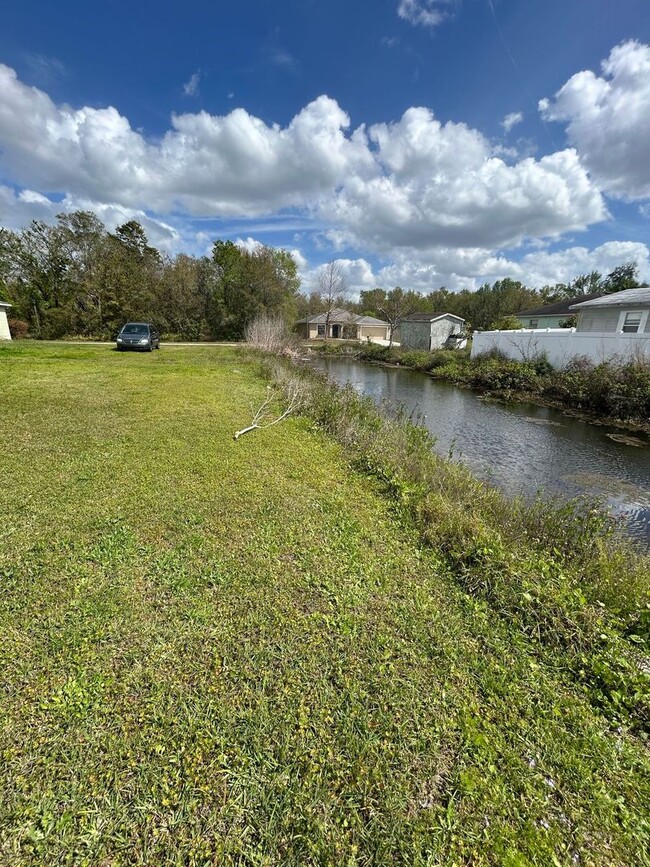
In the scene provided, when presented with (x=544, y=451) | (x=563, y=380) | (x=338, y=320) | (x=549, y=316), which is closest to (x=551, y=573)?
(x=544, y=451)

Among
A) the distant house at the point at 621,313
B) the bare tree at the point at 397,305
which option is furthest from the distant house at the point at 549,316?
the bare tree at the point at 397,305

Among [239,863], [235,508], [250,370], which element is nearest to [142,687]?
[239,863]

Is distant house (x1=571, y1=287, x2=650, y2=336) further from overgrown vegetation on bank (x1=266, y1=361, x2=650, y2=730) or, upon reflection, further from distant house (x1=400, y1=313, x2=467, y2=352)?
overgrown vegetation on bank (x1=266, y1=361, x2=650, y2=730)

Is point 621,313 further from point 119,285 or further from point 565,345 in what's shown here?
point 119,285

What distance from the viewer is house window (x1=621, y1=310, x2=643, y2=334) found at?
17000mm

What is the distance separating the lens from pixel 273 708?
2.15 meters

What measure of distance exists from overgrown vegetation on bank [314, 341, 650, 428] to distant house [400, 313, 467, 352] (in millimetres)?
9464

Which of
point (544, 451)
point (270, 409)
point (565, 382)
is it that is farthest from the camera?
point (565, 382)

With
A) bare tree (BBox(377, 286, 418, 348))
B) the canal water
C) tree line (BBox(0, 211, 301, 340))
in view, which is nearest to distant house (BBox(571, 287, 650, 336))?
the canal water

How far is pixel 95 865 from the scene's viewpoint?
4.86 feet

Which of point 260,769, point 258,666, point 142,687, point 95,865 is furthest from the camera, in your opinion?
point 258,666

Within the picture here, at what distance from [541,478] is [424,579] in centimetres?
582

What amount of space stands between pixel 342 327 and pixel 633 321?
35381mm

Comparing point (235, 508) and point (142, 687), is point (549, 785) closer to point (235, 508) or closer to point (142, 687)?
point (142, 687)
